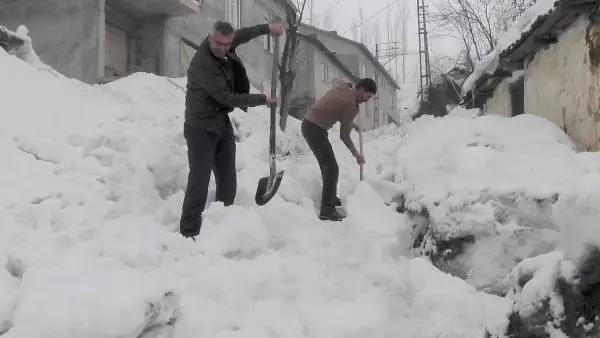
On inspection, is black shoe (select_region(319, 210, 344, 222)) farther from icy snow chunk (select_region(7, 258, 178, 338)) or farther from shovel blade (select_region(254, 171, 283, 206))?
icy snow chunk (select_region(7, 258, 178, 338))

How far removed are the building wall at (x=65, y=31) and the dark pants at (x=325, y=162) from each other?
727 centimetres

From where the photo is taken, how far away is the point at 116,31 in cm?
1359

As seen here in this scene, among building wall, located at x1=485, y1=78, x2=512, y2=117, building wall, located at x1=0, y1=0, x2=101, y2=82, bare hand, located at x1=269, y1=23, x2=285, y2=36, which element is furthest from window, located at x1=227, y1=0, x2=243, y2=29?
bare hand, located at x1=269, y1=23, x2=285, y2=36

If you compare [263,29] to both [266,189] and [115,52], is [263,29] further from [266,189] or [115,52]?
[115,52]

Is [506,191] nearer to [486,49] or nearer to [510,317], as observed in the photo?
[510,317]

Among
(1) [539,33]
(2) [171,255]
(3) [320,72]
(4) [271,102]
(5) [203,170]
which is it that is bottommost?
(2) [171,255]

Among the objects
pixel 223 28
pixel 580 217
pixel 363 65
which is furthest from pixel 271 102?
pixel 363 65

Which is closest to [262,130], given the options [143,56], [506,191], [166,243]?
[506,191]

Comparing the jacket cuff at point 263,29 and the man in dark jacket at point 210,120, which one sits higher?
the jacket cuff at point 263,29

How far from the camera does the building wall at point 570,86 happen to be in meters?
7.36

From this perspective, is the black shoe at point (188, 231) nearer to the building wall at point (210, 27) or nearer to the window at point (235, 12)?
the building wall at point (210, 27)

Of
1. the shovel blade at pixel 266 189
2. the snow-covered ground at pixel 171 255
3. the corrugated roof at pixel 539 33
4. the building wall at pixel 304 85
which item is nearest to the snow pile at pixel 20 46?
the snow-covered ground at pixel 171 255

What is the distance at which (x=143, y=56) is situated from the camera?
45.6 ft

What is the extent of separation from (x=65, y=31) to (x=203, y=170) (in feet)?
30.7
